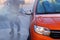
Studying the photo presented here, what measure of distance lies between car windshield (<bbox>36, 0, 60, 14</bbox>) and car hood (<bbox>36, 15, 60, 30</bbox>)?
1.64 feet

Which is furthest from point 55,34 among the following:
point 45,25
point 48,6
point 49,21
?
point 48,6

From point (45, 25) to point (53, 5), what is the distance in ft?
4.97

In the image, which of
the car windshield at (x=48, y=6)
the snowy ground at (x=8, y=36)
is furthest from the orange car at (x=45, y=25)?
the snowy ground at (x=8, y=36)

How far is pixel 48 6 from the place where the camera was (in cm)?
642

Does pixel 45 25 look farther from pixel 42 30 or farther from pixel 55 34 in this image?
pixel 55 34

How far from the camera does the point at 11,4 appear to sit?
2358 centimetres

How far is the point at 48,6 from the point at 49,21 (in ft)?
4.05

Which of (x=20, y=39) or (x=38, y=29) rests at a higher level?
(x=38, y=29)

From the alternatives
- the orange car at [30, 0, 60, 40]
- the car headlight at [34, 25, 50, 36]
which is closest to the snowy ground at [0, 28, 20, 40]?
the orange car at [30, 0, 60, 40]

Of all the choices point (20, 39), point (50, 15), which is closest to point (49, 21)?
point (50, 15)

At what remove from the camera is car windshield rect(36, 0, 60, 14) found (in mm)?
6223

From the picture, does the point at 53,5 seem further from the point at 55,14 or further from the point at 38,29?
the point at 38,29

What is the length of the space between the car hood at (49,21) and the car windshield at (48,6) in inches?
19.7

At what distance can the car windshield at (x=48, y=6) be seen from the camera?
6223 mm
